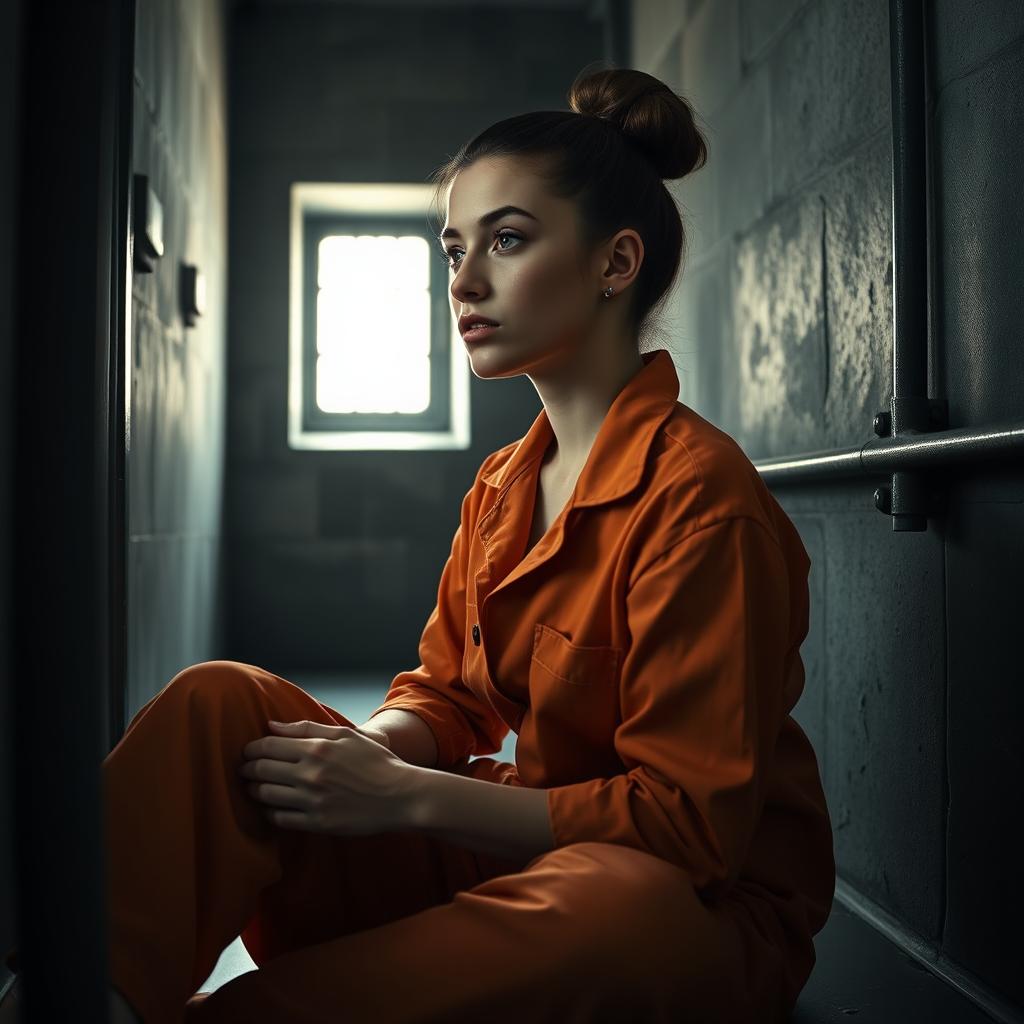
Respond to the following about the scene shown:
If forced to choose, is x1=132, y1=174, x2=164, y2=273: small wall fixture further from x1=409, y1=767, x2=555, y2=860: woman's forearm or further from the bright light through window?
the bright light through window

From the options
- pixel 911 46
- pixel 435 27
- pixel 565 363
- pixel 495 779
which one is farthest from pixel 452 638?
pixel 435 27

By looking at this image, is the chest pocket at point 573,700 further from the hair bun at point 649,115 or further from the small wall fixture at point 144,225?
the small wall fixture at point 144,225

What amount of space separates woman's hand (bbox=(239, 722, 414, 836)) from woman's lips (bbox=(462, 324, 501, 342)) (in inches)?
17.3

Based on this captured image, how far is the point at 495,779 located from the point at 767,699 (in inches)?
14.6


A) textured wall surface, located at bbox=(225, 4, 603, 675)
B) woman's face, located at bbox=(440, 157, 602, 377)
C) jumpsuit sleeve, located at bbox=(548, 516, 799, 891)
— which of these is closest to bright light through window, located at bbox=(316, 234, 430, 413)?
textured wall surface, located at bbox=(225, 4, 603, 675)

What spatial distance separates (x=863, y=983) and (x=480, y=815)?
25.6 inches

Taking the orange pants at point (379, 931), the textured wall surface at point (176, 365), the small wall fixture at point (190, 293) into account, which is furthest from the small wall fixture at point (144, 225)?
the orange pants at point (379, 931)

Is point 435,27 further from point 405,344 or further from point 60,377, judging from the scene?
point 60,377

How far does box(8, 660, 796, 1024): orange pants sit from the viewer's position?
84 centimetres

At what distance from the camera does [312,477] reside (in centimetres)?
405

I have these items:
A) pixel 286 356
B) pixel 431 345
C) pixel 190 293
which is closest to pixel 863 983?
pixel 190 293

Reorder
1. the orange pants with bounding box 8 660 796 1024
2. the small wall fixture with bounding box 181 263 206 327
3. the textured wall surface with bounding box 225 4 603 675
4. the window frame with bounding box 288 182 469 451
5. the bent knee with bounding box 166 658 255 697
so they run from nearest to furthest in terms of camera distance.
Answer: the orange pants with bounding box 8 660 796 1024 → the bent knee with bounding box 166 658 255 697 → the small wall fixture with bounding box 181 263 206 327 → the textured wall surface with bounding box 225 4 603 675 → the window frame with bounding box 288 182 469 451

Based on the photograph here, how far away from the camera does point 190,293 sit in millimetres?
2574

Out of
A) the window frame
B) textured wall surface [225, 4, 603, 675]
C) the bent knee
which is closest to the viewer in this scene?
the bent knee
